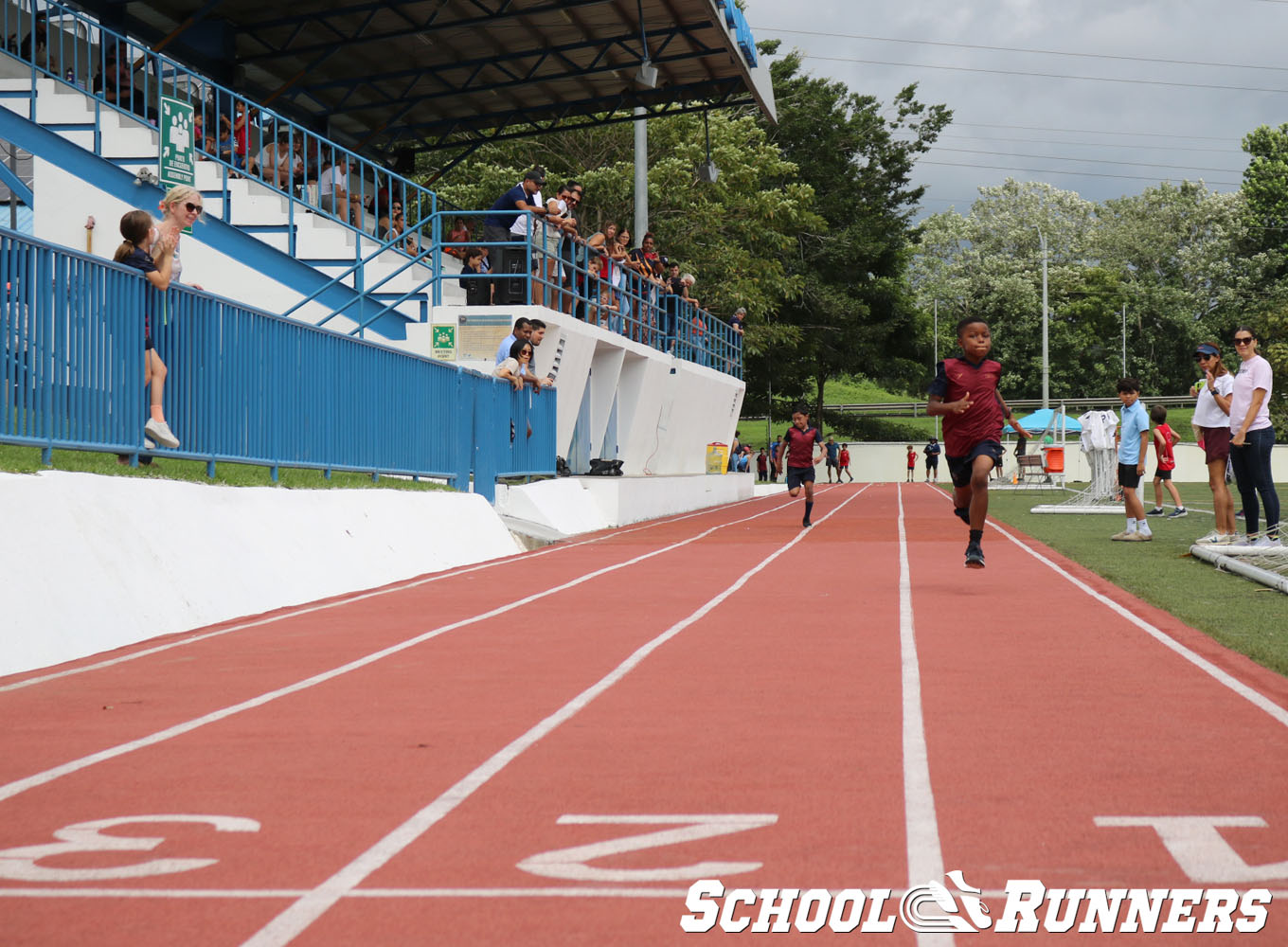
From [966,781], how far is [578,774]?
143cm

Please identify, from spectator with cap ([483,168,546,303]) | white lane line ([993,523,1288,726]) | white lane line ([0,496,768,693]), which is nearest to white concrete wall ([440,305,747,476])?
spectator with cap ([483,168,546,303])

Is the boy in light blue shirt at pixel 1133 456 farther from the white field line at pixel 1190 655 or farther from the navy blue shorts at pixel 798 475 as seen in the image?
the navy blue shorts at pixel 798 475

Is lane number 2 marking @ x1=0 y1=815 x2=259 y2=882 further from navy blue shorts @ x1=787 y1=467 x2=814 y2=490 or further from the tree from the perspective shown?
the tree

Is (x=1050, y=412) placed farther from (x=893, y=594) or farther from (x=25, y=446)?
(x=25, y=446)

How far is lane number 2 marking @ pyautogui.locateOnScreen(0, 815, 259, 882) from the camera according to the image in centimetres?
426

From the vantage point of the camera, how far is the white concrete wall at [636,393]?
22938mm

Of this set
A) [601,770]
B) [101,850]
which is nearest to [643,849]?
[601,770]

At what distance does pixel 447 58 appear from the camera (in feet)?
96.4

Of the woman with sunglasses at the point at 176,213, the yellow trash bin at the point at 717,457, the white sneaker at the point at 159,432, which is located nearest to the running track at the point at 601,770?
the white sneaker at the point at 159,432

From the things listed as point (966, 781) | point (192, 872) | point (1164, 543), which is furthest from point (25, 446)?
point (1164, 543)

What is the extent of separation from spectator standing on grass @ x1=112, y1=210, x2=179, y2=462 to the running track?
1.78m

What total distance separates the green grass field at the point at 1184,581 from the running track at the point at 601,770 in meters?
0.32

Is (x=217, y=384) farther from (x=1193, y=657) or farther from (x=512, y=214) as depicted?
(x=512, y=214)

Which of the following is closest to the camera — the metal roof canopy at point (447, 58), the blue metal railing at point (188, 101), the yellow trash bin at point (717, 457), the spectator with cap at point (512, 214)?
the blue metal railing at point (188, 101)
